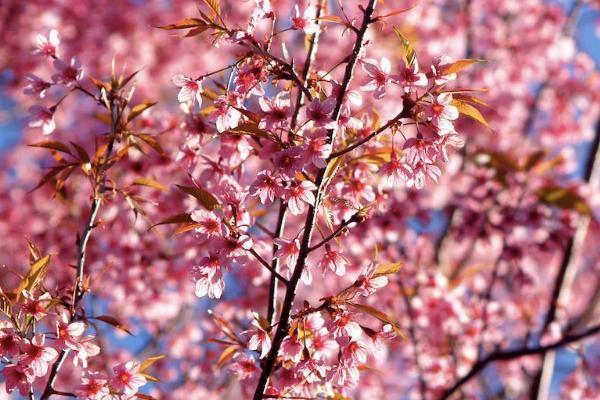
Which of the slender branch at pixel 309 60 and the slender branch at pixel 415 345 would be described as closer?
the slender branch at pixel 309 60

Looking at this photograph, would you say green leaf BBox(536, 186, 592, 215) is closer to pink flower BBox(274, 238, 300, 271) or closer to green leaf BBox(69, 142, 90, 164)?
pink flower BBox(274, 238, 300, 271)

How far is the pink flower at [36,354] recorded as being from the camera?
163cm

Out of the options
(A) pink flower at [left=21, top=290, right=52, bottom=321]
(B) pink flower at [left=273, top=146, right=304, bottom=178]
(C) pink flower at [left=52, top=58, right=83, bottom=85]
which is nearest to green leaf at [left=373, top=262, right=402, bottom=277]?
(B) pink flower at [left=273, top=146, right=304, bottom=178]

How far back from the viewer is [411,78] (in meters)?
1.65

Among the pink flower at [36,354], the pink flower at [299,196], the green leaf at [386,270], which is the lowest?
the pink flower at [36,354]

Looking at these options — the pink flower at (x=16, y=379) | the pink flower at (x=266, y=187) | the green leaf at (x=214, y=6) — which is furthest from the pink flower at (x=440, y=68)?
the pink flower at (x=16, y=379)

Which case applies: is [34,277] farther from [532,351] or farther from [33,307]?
[532,351]

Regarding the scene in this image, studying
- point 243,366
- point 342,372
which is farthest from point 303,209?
point 243,366

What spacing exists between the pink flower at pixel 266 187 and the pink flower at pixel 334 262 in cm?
23

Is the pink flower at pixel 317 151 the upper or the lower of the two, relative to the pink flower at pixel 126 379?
upper

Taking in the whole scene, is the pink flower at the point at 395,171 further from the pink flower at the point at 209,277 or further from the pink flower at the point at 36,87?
the pink flower at the point at 36,87

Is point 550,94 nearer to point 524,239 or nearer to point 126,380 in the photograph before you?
point 524,239

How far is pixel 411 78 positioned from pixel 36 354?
3.99 feet

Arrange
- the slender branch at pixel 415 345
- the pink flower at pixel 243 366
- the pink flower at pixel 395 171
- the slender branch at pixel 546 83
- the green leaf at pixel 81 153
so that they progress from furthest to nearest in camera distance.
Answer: the slender branch at pixel 546 83 → the slender branch at pixel 415 345 → the green leaf at pixel 81 153 → the pink flower at pixel 243 366 → the pink flower at pixel 395 171
